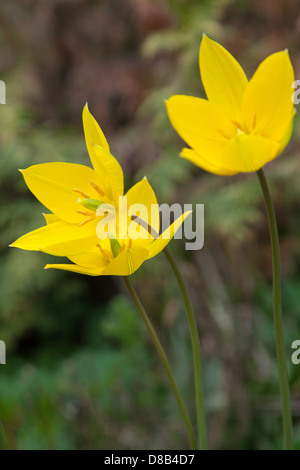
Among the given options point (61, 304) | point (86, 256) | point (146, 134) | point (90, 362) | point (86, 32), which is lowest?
point (86, 256)

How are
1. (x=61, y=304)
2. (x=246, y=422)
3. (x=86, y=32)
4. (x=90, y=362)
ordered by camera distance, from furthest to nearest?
(x=86, y=32)
(x=61, y=304)
(x=90, y=362)
(x=246, y=422)

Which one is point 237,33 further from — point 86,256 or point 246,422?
point 86,256

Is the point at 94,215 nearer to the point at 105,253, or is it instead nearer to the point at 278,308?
the point at 105,253

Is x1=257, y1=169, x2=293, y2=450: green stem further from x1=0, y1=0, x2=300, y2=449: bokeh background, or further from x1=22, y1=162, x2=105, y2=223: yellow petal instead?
x1=0, y1=0, x2=300, y2=449: bokeh background

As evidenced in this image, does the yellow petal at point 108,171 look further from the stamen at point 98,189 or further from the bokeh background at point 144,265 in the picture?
the bokeh background at point 144,265

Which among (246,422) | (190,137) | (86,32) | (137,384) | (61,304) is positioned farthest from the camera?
(86,32)

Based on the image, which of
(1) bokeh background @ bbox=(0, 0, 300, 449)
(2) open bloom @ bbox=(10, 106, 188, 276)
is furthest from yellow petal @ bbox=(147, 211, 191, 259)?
(1) bokeh background @ bbox=(0, 0, 300, 449)

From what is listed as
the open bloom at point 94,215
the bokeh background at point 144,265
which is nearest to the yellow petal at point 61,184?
the open bloom at point 94,215
